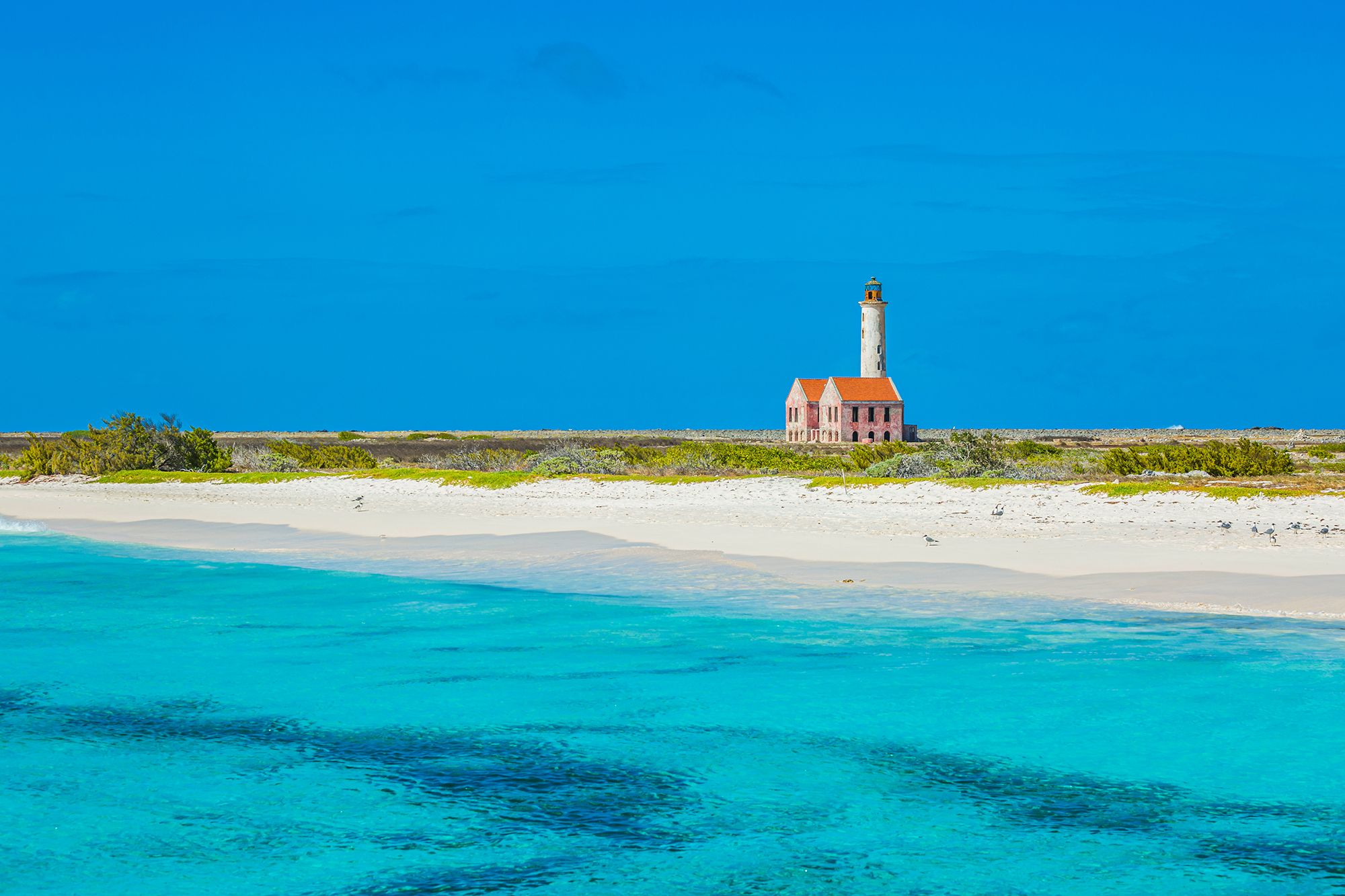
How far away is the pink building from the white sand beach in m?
51.6

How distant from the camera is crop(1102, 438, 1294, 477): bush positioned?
28.4 m

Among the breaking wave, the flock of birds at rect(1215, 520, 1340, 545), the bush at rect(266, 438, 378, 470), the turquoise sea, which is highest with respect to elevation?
the bush at rect(266, 438, 378, 470)

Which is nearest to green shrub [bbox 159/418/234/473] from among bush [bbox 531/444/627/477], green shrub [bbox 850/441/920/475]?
bush [bbox 531/444/627/477]

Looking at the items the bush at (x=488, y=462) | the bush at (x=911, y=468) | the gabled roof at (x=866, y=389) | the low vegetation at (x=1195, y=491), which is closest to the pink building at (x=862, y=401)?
the gabled roof at (x=866, y=389)

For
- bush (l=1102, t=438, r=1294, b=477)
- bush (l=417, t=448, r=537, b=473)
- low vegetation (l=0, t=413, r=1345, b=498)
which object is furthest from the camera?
bush (l=417, t=448, r=537, b=473)

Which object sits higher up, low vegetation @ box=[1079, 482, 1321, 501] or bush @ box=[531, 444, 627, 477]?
bush @ box=[531, 444, 627, 477]

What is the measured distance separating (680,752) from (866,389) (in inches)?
2882

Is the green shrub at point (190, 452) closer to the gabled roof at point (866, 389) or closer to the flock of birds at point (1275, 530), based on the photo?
the flock of birds at point (1275, 530)

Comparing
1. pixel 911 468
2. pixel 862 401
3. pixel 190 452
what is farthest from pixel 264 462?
pixel 862 401

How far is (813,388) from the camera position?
8569 cm

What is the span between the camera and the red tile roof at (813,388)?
8494 cm

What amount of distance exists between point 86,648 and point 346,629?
2813 millimetres

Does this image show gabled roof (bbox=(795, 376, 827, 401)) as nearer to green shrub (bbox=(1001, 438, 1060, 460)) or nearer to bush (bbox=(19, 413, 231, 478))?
green shrub (bbox=(1001, 438, 1060, 460))

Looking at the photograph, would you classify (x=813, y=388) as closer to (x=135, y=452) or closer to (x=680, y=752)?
(x=135, y=452)
